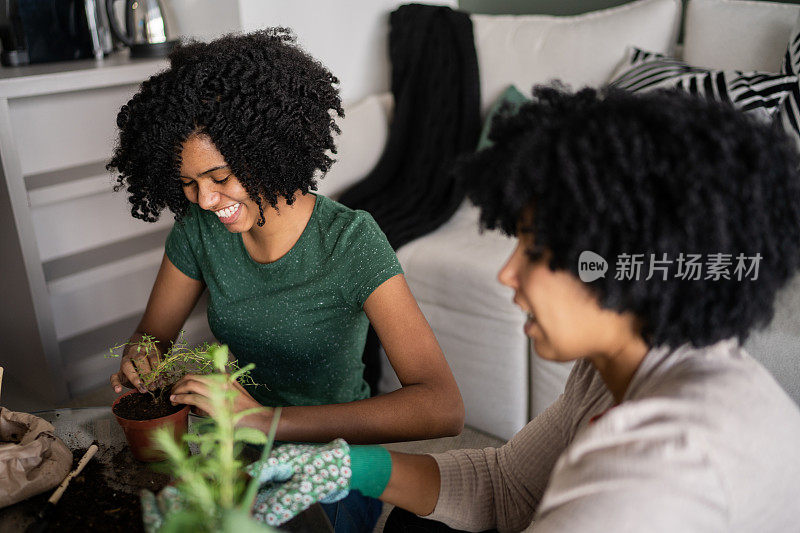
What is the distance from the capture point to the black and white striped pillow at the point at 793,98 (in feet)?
6.17

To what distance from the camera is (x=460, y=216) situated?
2.30m

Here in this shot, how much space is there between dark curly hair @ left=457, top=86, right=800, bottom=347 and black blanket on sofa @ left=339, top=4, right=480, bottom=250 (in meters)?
1.63

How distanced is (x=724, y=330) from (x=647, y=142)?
0.20 m

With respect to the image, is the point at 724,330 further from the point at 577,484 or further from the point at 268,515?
the point at 268,515

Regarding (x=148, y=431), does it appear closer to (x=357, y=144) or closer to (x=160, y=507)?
(x=160, y=507)

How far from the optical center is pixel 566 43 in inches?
94.0

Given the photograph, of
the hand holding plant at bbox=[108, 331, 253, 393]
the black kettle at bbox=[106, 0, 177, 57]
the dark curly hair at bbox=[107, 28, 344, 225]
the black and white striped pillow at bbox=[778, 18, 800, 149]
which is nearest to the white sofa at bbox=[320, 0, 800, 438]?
the black and white striped pillow at bbox=[778, 18, 800, 149]

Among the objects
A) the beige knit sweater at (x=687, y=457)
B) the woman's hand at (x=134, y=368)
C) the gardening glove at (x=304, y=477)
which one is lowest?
the woman's hand at (x=134, y=368)

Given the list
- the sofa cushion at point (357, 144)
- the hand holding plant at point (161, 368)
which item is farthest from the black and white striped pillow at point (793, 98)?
the hand holding plant at point (161, 368)

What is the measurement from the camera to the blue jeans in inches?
41.4

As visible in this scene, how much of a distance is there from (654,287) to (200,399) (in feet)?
1.88

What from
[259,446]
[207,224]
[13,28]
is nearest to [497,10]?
[13,28]

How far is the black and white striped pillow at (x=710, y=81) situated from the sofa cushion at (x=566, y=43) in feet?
0.34

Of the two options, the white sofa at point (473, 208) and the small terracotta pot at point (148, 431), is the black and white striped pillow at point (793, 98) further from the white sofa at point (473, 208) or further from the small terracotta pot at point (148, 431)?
the small terracotta pot at point (148, 431)
